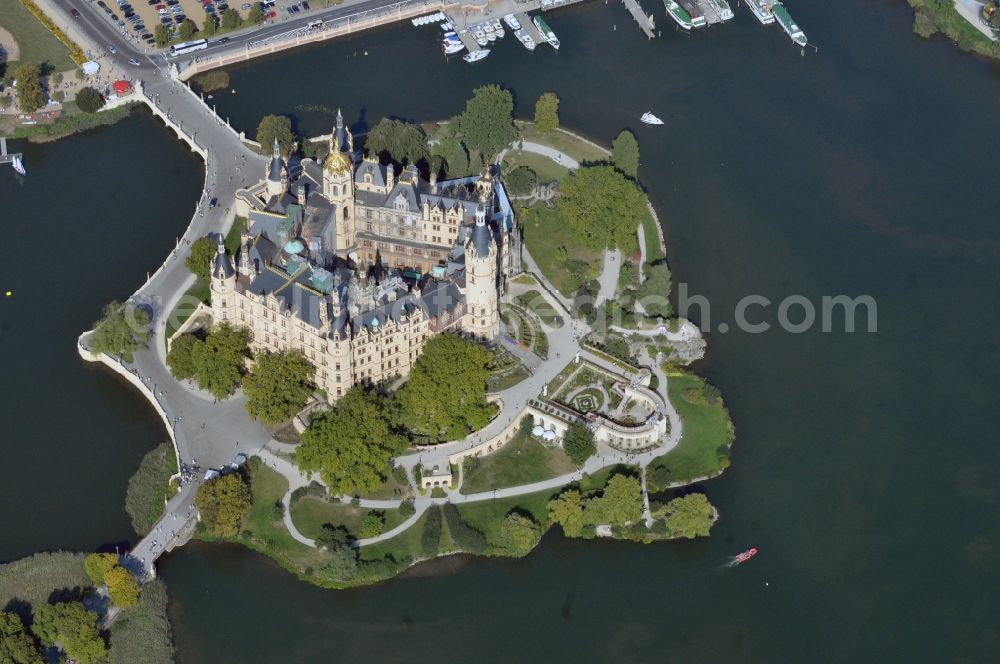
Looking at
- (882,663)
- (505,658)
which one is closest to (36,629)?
(505,658)

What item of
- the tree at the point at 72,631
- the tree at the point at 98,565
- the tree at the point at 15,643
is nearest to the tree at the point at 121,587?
the tree at the point at 98,565

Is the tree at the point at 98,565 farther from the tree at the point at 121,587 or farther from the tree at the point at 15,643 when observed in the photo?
the tree at the point at 15,643

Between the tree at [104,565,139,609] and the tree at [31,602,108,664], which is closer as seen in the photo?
the tree at [31,602,108,664]

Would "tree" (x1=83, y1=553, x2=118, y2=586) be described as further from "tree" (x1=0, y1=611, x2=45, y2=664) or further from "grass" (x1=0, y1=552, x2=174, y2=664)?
"tree" (x1=0, y1=611, x2=45, y2=664)

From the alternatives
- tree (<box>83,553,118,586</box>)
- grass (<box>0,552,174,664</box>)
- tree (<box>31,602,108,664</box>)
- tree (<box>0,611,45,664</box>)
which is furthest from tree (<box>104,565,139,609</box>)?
tree (<box>0,611,45,664</box>)

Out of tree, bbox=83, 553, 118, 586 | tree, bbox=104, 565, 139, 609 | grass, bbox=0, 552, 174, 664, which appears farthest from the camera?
tree, bbox=83, 553, 118, 586
